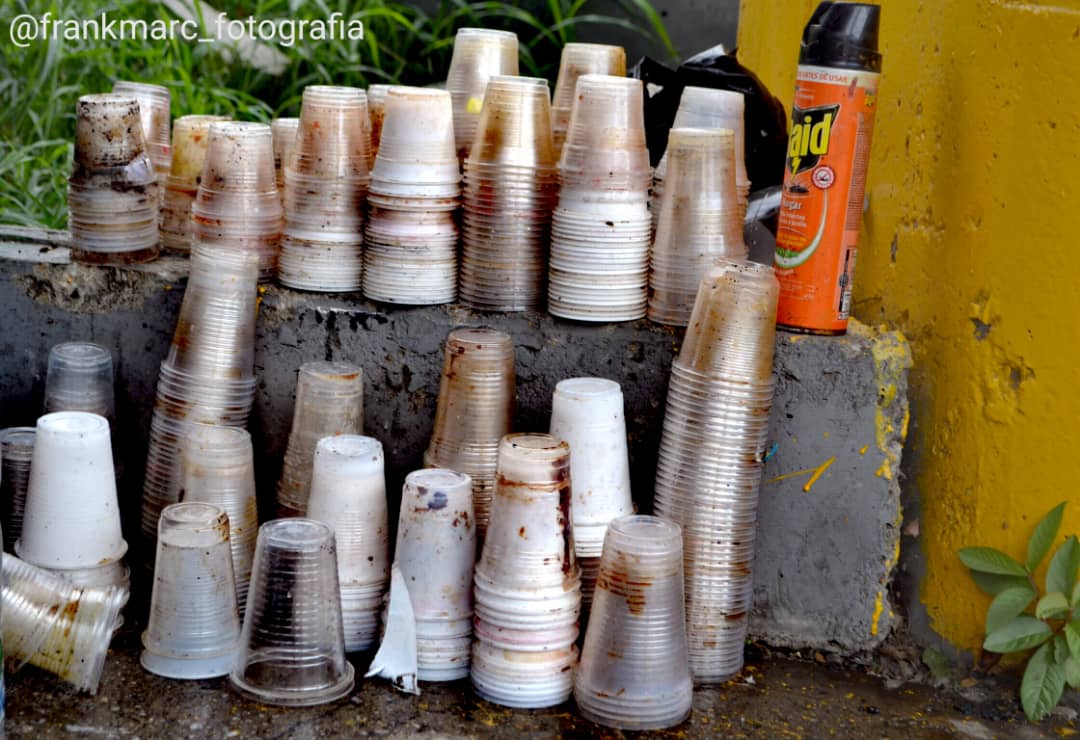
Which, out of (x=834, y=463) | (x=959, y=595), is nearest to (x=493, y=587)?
(x=834, y=463)

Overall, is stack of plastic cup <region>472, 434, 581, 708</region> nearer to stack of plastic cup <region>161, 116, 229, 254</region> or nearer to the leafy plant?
the leafy plant

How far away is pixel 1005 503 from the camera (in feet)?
7.69

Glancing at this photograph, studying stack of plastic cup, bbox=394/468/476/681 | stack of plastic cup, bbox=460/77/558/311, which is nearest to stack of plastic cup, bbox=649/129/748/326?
stack of plastic cup, bbox=460/77/558/311

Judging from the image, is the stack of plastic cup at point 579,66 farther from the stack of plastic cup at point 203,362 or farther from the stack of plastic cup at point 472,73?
the stack of plastic cup at point 203,362

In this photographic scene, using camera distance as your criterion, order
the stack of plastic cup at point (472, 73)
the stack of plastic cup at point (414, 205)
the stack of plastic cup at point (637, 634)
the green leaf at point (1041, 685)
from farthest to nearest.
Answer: the stack of plastic cup at point (472, 73)
the stack of plastic cup at point (414, 205)
the green leaf at point (1041, 685)
the stack of plastic cup at point (637, 634)

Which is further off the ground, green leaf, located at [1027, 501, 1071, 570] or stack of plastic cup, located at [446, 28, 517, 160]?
stack of plastic cup, located at [446, 28, 517, 160]

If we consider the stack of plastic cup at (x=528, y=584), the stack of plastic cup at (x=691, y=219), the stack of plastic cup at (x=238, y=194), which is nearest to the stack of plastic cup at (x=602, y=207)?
the stack of plastic cup at (x=691, y=219)

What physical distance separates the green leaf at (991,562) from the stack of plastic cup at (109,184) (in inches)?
70.4

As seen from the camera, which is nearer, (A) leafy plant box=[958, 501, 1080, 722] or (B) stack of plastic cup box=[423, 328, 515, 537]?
(A) leafy plant box=[958, 501, 1080, 722]

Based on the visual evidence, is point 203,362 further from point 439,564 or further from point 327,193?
point 439,564

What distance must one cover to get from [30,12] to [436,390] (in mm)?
3259

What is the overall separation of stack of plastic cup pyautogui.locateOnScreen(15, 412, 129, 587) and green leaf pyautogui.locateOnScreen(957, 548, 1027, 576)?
1.57 metres

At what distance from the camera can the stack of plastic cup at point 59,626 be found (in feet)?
7.41

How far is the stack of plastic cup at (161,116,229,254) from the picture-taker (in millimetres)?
2938
